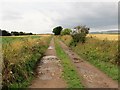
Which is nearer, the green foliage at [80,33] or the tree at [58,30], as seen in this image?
the green foliage at [80,33]

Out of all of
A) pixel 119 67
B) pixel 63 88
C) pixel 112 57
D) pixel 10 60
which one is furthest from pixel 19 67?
pixel 112 57

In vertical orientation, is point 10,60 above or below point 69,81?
above

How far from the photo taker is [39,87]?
11094mm

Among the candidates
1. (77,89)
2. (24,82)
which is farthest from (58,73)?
(77,89)

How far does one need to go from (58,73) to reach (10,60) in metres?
3.41

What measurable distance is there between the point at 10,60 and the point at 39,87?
1.92m

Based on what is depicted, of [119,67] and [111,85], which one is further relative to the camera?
[119,67]

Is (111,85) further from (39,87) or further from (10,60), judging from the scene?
(10,60)

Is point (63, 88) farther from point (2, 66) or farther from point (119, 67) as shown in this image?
point (119, 67)

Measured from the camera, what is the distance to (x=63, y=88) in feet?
35.2

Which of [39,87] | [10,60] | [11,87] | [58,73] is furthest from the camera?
[58,73]

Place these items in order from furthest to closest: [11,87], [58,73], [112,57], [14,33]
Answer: [14,33]
[112,57]
[58,73]
[11,87]

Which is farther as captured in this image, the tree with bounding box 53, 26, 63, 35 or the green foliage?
the tree with bounding box 53, 26, 63, 35

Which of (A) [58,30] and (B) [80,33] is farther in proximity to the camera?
(A) [58,30]
